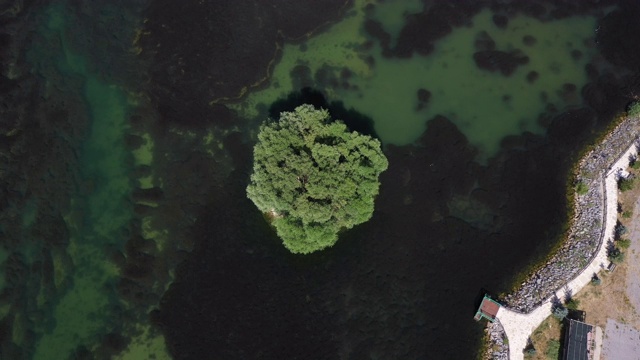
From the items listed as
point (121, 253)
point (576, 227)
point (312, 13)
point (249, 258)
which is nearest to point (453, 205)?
point (576, 227)

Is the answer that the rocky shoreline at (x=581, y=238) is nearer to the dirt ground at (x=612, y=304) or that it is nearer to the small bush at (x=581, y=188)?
the small bush at (x=581, y=188)

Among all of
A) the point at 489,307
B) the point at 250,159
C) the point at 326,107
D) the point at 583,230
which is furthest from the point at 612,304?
the point at 250,159

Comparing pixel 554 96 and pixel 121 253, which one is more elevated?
pixel 554 96

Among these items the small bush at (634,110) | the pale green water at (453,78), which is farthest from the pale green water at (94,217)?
the small bush at (634,110)

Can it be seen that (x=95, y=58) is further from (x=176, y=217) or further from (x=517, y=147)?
(x=517, y=147)

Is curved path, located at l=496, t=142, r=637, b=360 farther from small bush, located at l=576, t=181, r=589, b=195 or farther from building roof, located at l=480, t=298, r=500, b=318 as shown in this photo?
small bush, located at l=576, t=181, r=589, b=195

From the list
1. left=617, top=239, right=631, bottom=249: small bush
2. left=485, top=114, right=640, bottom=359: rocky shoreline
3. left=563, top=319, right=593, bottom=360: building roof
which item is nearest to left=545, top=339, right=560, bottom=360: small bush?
left=563, top=319, right=593, bottom=360: building roof

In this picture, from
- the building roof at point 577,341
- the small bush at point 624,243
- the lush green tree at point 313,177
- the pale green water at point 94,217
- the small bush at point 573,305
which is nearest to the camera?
the building roof at point 577,341
